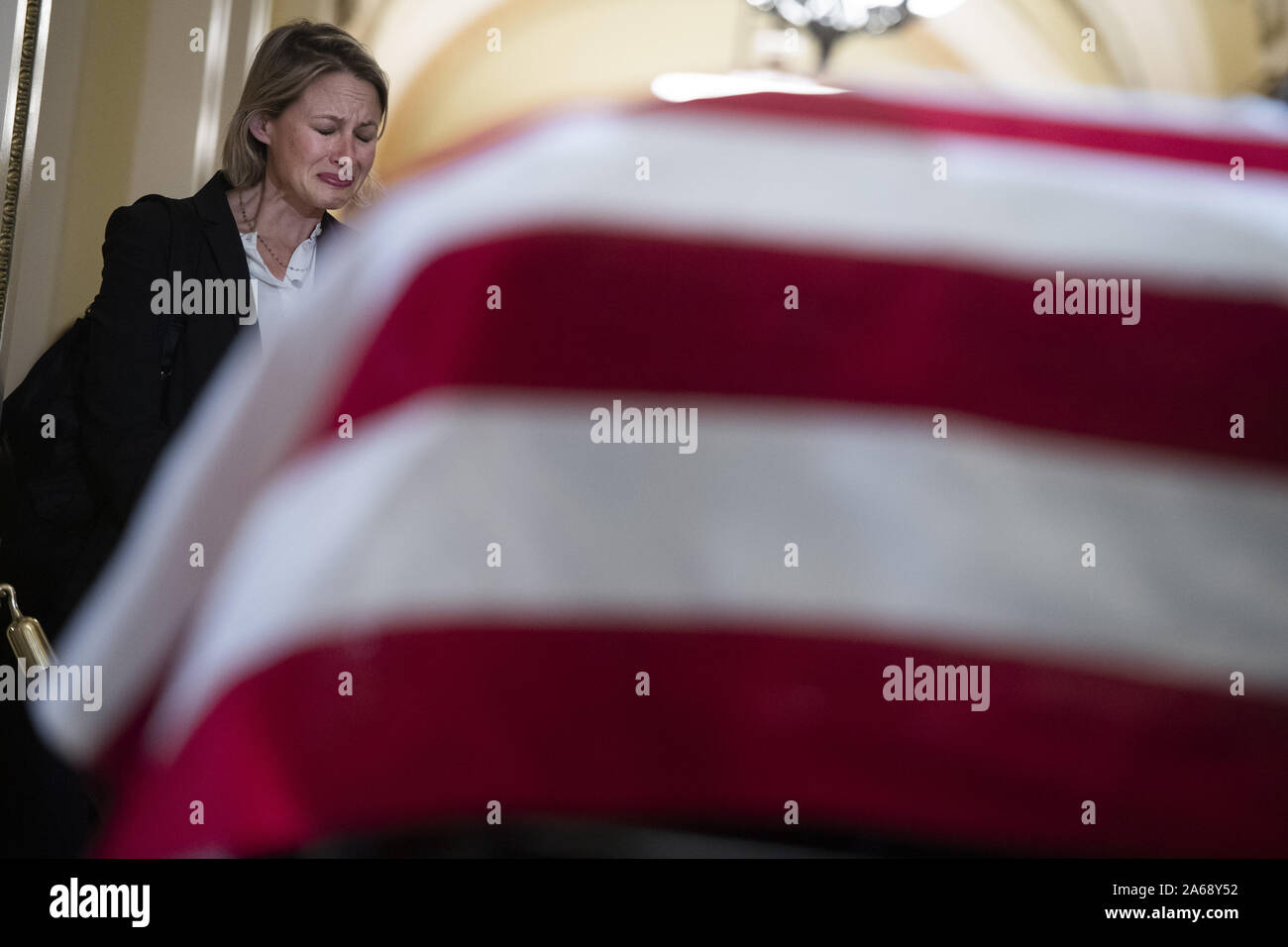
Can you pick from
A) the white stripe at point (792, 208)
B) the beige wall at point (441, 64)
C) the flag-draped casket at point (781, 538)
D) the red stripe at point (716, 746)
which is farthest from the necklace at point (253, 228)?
the red stripe at point (716, 746)

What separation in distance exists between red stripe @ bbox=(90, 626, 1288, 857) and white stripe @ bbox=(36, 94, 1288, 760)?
0.18m

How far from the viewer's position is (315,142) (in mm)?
1362

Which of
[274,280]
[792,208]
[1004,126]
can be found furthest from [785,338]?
[274,280]

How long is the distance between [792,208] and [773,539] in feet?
0.67

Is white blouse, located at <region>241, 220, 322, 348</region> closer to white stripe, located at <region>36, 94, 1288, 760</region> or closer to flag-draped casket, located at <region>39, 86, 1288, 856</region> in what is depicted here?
white stripe, located at <region>36, 94, 1288, 760</region>

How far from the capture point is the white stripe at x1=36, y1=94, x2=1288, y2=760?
0.66 meters

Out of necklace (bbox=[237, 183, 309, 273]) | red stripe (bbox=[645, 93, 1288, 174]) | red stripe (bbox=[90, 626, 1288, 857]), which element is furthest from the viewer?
necklace (bbox=[237, 183, 309, 273])

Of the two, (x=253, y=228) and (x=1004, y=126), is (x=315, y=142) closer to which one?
(x=253, y=228)

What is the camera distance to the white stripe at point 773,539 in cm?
63

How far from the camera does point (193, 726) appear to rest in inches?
24.9

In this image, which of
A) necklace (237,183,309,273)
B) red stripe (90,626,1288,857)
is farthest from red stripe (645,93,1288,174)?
necklace (237,183,309,273)

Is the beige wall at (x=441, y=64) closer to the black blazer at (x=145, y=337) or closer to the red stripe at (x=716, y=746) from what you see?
the black blazer at (x=145, y=337)

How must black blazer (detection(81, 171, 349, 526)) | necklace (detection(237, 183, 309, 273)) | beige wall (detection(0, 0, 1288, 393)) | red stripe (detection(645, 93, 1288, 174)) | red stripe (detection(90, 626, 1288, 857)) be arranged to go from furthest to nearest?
beige wall (detection(0, 0, 1288, 393)) → necklace (detection(237, 183, 309, 273)) → black blazer (detection(81, 171, 349, 526)) → red stripe (detection(645, 93, 1288, 174)) → red stripe (detection(90, 626, 1288, 857))
